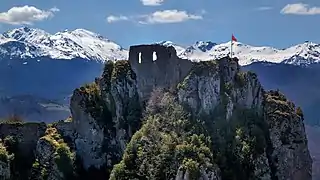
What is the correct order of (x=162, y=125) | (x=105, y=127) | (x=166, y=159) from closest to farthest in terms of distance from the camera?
(x=166, y=159) → (x=162, y=125) → (x=105, y=127)

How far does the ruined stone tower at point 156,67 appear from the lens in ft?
336

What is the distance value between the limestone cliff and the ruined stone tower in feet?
0.51

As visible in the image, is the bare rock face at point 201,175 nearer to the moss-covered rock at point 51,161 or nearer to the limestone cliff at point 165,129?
the limestone cliff at point 165,129

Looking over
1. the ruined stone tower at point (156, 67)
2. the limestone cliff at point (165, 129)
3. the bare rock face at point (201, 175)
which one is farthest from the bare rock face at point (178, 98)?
the bare rock face at point (201, 175)

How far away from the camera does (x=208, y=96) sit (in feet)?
322

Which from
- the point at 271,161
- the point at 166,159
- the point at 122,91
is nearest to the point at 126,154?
the point at 166,159

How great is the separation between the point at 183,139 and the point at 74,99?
21415mm

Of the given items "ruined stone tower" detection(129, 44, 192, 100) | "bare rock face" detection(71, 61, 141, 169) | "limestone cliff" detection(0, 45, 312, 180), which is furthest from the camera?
"bare rock face" detection(71, 61, 141, 169)

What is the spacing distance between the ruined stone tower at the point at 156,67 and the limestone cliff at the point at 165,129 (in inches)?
6.1

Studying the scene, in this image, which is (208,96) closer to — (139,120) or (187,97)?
(187,97)

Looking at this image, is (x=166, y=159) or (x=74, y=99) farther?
(x=74, y=99)

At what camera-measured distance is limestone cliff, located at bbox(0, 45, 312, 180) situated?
308ft

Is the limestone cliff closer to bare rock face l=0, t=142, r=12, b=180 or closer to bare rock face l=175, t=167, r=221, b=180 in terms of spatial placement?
bare rock face l=0, t=142, r=12, b=180

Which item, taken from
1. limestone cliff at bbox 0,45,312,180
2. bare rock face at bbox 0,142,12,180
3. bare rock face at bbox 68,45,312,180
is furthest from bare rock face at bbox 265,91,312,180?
bare rock face at bbox 0,142,12,180
